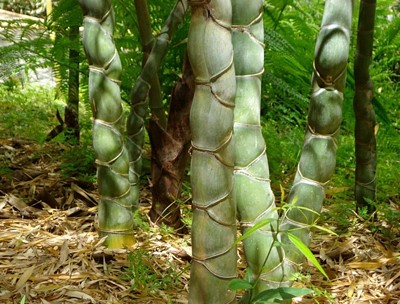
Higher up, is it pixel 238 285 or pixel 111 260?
pixel 238 285

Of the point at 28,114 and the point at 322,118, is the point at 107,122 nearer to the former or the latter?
the point at 322,118

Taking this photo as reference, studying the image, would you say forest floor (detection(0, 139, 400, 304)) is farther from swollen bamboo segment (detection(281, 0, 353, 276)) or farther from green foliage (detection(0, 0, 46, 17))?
green foliage (detection(0, 0, 46, 17))

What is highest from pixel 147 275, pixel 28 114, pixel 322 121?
pixel 322 121

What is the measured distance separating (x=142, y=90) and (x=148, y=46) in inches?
8.7

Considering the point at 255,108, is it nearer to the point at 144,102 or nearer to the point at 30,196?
the point at 144,102

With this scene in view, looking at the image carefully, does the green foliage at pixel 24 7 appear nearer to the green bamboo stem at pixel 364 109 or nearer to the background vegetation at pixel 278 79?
the background vegetation at pixel 278 79

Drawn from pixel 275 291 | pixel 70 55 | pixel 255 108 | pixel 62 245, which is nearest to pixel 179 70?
pixel 70 55

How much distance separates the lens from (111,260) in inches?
58.2

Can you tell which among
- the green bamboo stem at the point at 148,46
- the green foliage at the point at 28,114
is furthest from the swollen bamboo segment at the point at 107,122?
the green foliage at the point at 28,114

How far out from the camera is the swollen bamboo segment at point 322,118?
3.57ft

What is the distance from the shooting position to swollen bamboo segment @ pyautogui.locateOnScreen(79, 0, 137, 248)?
1.39m

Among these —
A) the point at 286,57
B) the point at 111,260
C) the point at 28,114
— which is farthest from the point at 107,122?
the point at 28,114

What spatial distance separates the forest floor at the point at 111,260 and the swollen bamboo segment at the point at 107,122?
8cm

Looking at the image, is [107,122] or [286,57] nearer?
[107,122]
